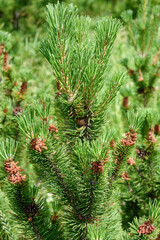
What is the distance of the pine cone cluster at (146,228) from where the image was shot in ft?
2.47

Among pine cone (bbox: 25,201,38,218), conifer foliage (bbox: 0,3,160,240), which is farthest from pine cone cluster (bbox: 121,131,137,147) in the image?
pine cone (bbox: 25,201,38,218)

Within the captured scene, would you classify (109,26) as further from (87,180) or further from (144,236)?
(144,236)

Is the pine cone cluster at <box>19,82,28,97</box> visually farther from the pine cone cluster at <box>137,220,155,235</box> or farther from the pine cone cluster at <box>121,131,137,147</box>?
the pine cone cluster at <box>137,220,155,235</box>

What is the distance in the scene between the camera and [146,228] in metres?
0.76

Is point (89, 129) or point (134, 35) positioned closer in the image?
point (89, 129)

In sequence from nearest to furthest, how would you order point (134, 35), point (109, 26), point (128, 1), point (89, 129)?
point (109, 26) < point (89, 129) < point (134, 35) < point (128, 1)

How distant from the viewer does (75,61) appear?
2.24 feet

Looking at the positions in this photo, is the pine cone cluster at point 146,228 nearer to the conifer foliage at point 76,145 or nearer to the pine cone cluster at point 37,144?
the conifer foliage at point 76,145

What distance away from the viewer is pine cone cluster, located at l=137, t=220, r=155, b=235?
0.75 metres

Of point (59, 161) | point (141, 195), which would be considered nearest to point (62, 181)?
point (59, 161)

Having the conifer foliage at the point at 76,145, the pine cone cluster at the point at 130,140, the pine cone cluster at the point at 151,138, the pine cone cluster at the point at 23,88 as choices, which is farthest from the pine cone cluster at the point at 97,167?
the pine cone cluster at the point at 23,88

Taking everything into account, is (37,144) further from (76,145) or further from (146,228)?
(146,228)

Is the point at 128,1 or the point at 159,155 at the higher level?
the point at 128,1

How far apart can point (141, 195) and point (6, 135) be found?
74 cm
